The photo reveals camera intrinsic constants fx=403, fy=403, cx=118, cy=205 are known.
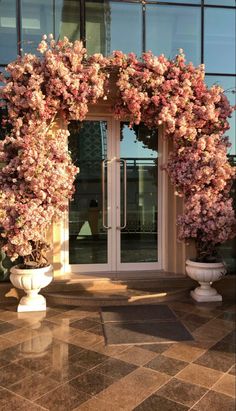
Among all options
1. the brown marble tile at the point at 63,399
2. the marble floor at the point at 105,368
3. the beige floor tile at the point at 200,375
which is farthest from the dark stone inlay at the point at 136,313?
the brown marble tile at the point at 63,399

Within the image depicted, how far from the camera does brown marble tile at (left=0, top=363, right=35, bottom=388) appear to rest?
343cm

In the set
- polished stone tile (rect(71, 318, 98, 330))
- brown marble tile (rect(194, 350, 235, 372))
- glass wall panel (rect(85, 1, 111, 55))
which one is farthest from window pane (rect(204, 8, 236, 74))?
Result: brown marble tile (rect(194, 350, 235, 372))

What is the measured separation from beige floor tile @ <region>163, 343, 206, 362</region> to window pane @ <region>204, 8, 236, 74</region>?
440 centimetres

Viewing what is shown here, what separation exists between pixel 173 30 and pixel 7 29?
2.61 metres

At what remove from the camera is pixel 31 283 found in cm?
524

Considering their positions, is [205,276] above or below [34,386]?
above

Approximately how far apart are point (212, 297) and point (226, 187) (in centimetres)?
161

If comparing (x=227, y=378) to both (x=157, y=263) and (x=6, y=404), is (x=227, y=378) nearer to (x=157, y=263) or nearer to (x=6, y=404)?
(x=6, y=404)

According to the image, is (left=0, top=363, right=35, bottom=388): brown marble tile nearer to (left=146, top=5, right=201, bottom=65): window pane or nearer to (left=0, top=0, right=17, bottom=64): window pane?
(left=0, top=0, right=17, bottom=64): window pane

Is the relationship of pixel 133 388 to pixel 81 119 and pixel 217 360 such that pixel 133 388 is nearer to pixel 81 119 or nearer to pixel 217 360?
pixel 217 360

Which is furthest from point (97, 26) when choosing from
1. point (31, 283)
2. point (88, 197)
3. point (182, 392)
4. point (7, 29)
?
point (182, 392)

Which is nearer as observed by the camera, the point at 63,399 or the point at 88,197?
the point at 63,399

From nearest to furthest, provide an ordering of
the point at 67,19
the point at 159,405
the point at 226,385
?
the point at 159,405, the point at 226,385, the point at 67,19

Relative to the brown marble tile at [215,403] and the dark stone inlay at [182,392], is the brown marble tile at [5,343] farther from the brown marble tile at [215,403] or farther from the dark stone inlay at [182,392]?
the brown marble tile at [215,403]
